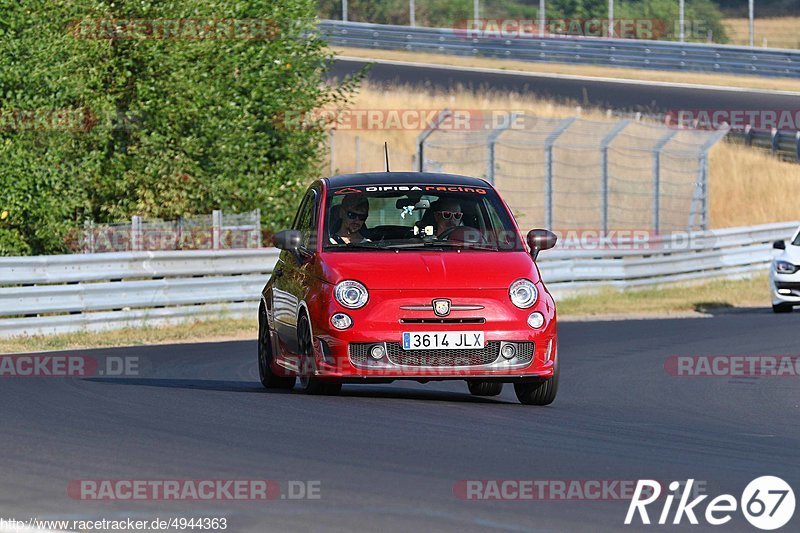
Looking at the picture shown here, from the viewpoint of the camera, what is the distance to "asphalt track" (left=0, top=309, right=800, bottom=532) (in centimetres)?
680

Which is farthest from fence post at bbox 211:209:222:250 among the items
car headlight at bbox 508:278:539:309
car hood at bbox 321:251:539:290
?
car headlight at bbox 508:278:539:309

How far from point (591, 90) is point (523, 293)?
121ft

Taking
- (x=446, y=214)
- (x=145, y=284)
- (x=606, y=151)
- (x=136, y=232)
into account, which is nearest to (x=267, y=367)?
(x=446, y=214)

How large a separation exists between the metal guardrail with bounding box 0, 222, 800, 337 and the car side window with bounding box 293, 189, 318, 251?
696cm

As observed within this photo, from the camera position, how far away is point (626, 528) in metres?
6.43

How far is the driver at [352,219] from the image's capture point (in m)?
11.6

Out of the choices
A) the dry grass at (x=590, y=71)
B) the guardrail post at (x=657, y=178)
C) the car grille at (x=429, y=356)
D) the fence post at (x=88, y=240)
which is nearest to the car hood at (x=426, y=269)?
the car grille at (x=429, y=356)

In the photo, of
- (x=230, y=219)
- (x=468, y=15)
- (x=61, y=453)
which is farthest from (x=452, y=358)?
(x=468, y=15)

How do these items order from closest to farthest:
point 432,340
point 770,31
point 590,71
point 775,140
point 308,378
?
point 432,340 → point 308,378 → point 775,140 → point 590,71 → point 770,31

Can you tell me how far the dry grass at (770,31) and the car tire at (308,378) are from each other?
2196 inches

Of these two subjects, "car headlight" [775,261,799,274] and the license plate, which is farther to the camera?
"car headlight" [775,261,799,274]

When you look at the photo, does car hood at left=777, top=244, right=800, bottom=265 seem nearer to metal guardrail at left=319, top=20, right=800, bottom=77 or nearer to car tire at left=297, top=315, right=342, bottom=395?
car tire at left=297, top=315, right=342, bottom=395

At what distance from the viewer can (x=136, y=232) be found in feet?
71.1

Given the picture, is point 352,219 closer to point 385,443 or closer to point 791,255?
point 385,443
